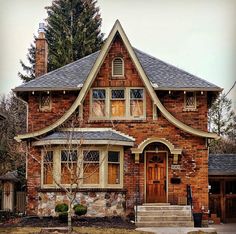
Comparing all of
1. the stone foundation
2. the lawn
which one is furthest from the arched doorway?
the lawn

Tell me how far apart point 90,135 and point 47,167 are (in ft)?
6.23

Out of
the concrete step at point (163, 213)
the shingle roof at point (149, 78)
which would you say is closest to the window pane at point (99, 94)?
the shingle roof at point (149, 78)

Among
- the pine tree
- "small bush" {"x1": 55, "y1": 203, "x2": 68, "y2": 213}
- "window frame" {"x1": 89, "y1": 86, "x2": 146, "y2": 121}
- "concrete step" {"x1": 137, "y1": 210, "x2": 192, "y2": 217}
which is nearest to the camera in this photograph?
"small bush" {"x1": 55, "y1": 203, "x2": 68, "y2": 213}

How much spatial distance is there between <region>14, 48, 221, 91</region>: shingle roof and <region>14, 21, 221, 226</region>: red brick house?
37 mm

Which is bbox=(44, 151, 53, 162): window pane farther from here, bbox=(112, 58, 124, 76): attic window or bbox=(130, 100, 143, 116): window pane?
bbox=(112, 58, 124, 76): attic window

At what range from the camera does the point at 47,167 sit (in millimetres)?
18281

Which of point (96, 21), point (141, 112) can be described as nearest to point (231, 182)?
point (141, 112)

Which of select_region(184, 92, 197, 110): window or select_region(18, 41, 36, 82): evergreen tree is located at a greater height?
select_region(18, 41, 36, 82): evergreen tree

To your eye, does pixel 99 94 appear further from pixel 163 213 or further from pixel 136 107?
pixel 163 213

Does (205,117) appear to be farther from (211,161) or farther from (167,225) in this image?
(167,225)

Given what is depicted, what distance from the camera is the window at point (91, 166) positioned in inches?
699

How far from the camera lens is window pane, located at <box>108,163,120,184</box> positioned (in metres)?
18.0

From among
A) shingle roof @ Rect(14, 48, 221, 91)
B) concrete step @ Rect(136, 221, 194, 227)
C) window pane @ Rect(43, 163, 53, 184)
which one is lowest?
concrete step @ Rect(136, 221, 194, 227)

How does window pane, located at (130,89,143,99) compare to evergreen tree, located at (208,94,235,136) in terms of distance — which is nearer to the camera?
window pane, located at (130,89,143,99)
